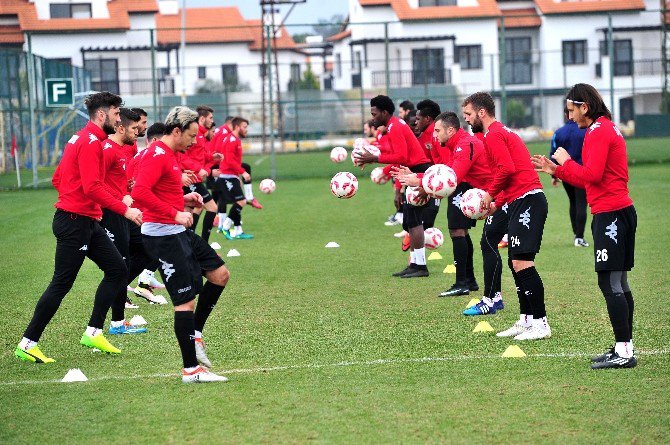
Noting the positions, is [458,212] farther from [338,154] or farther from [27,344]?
[338,154]

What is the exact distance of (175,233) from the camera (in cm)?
807

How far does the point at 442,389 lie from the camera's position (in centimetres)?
748

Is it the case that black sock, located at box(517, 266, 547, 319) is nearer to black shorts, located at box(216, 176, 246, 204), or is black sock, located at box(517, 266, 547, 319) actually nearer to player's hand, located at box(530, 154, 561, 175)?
player's hand, located at box(530, 154, 561, 175)

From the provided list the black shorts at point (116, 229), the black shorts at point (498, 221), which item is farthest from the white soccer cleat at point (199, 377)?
the black shorts at point (498, 221)

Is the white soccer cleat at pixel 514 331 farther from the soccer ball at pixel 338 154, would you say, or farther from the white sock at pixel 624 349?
the soccer ball at pixel 338 154

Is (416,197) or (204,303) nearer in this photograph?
(204,303)

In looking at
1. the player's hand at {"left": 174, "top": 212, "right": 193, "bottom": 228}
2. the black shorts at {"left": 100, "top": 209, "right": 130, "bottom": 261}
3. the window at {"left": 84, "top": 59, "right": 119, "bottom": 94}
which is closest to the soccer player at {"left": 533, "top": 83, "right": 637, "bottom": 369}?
the player's hand at {"left": 174, "top": 212, "right": 193, "bottom": 228}

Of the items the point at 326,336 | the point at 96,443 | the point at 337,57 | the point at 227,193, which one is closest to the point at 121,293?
the point at 326,336

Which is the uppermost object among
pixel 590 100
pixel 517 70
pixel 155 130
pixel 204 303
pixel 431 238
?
pixel 517 70

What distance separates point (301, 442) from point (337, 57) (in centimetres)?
6515

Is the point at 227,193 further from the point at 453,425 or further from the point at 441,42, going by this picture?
the point at 441,42

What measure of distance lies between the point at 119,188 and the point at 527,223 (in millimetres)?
3925

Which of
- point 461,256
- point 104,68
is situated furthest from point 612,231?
point 104,68

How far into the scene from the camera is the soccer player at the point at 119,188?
9.80 meters
